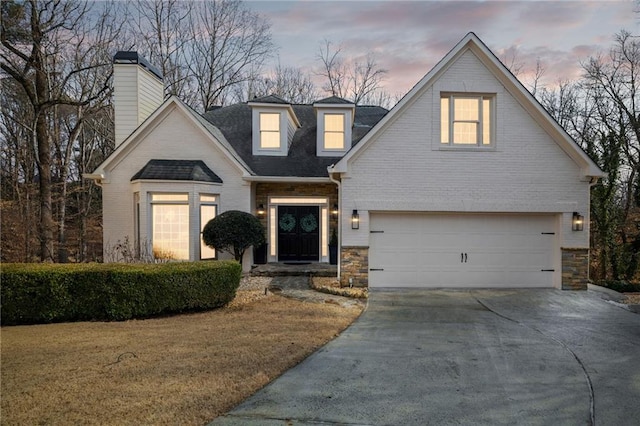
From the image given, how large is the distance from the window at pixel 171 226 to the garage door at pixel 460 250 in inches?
223

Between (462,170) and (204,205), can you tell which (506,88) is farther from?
(204,205)

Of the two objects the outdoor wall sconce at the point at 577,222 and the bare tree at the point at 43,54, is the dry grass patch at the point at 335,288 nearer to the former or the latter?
the outdoor wall sconce at the point at 577,222

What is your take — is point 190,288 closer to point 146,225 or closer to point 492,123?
point 146,225

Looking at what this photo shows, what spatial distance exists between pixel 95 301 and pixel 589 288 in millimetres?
12320

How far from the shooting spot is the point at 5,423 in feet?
11.1

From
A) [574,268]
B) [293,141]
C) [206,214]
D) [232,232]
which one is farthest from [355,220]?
[574,268]

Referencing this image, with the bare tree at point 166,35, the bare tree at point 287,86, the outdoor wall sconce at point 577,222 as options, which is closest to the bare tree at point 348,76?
the bare tree at point 287,86

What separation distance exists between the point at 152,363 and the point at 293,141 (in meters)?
10.9

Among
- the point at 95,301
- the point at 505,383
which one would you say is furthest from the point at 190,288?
the point at 505,383

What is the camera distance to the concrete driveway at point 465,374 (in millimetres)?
3684

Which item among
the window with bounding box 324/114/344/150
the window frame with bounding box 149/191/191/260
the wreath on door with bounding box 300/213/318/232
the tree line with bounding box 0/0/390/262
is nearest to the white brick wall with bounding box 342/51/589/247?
the wreath on door with bounding box 300/213/318/232

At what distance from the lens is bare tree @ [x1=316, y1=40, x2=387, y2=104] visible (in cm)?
2664

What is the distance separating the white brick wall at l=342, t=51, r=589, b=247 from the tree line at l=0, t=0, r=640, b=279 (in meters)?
3.86

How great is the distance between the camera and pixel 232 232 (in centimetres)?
1085
